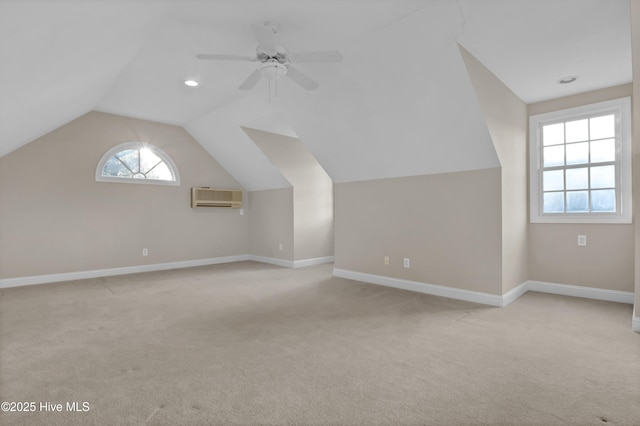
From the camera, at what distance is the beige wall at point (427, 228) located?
12.3 ft

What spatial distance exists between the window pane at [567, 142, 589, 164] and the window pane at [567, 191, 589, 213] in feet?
1.33

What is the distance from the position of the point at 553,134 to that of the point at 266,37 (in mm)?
3958

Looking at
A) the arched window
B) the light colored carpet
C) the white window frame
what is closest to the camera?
the light colored carpet

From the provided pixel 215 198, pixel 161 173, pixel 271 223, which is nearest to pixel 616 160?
pixel 271 223

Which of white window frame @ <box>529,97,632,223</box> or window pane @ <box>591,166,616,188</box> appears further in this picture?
window pane @ <box>591,166,616,188</box>

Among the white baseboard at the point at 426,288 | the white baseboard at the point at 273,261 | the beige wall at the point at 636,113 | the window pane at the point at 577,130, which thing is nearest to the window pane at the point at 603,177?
the window pane at the point at 577,130

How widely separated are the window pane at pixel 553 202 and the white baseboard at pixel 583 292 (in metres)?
0.98

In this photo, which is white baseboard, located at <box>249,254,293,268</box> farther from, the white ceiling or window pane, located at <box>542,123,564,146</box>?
window pane, located at <box>542,123,564,146</box>

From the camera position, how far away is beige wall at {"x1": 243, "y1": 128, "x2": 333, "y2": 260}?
6230 mm

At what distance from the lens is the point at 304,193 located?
662cm

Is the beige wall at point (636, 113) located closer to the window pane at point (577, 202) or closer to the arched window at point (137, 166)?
the window pane at point (577, 202)

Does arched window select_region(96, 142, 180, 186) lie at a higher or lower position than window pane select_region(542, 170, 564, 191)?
higher

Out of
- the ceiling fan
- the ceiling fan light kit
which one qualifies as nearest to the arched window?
the ceiling fan

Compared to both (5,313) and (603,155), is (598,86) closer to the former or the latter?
(603,155)
